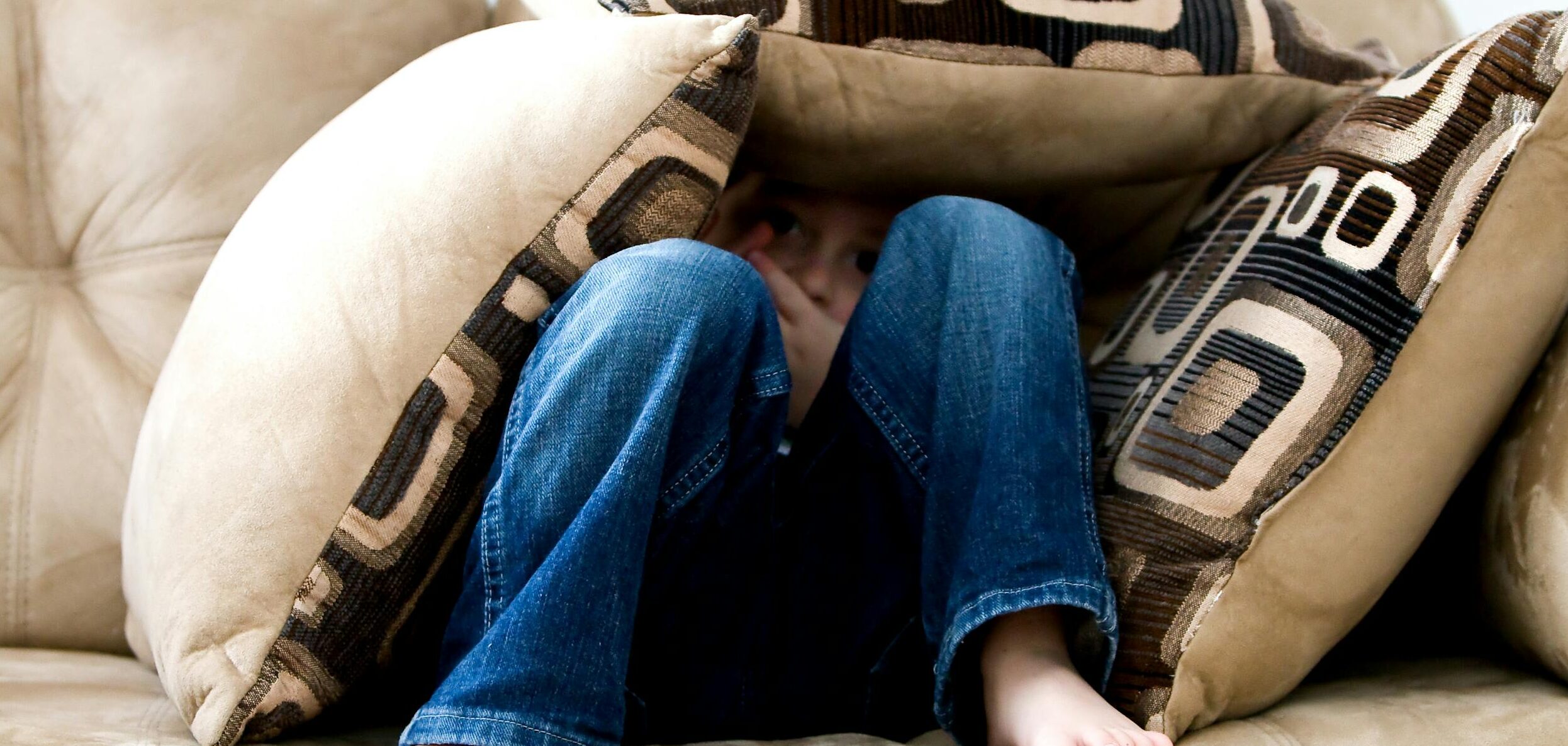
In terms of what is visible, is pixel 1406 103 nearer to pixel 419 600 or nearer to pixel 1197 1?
pixel 1197 1

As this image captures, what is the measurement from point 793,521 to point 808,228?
0.83 feet

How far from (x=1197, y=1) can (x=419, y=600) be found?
0.57 meters

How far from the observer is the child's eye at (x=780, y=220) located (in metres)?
0.80

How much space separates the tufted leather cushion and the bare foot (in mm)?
540

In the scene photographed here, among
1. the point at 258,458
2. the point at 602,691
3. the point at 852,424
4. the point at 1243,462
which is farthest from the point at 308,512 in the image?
the point at 1243,462

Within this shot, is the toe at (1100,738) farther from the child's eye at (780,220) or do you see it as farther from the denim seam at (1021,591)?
the child's eye at (780,220)

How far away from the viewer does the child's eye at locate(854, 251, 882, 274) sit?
0.79 meters

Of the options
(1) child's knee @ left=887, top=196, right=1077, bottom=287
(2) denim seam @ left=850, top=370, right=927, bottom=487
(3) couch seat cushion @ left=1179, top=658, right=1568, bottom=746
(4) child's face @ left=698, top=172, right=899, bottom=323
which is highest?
(1) child's knee @ left=887, top=196, right=1077, bottom=287

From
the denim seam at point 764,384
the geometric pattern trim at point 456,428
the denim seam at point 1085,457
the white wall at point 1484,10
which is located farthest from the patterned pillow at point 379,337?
the white wall at point 1484,10

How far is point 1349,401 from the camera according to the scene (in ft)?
1.71

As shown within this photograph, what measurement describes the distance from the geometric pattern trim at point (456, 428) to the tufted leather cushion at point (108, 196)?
0.93 feet

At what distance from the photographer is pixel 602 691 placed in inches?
18.7

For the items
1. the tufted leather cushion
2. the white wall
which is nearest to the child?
the tufted leather cushion

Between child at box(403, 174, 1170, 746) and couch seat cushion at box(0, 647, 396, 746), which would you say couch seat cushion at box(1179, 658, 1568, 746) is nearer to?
child at box(403, 174, 1170, 746)
